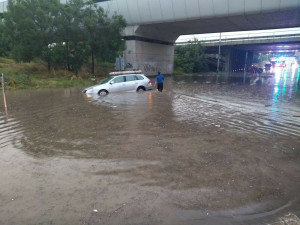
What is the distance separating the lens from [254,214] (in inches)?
137

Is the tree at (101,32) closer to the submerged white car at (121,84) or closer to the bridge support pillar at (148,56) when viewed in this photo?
the bridge support pillar at (148,56)

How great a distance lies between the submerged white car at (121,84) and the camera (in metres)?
15.9

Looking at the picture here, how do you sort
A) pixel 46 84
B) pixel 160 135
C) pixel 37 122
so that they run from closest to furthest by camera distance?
pixel 160 135, pixel 37 122, pixel 46 84

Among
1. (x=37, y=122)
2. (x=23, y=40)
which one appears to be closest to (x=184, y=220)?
(x=37, y=122)

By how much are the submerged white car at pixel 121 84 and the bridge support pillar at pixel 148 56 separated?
18436 millimetres

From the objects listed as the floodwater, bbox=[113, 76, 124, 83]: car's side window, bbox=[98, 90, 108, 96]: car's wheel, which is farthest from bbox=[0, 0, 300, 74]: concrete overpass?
the floodwater

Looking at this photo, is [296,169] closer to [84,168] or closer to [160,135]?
[160,135]

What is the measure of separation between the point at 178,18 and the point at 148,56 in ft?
30.0

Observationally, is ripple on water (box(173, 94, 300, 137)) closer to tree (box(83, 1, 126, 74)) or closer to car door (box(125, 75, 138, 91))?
car door (box(125, 75, 138, 91))

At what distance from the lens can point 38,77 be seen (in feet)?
82.0

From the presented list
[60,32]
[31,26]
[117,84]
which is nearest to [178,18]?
[60,32]

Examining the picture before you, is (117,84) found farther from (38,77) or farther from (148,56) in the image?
(148,56)

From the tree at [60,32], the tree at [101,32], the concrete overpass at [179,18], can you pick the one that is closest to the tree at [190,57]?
the concrete overpass at [179,18]

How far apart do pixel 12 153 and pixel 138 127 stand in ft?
11.9
